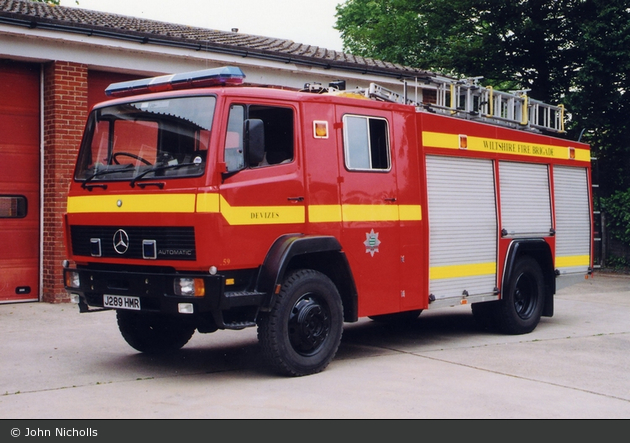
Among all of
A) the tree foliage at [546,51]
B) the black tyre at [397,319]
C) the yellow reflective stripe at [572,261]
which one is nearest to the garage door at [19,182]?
the black tyre at [397,319]

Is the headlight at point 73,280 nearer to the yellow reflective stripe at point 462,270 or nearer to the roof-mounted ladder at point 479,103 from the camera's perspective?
the roof-mounted ladder at point 479,103

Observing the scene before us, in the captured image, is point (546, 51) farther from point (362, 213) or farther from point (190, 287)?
point (190, 287)

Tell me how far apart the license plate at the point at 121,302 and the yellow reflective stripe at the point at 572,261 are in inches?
238

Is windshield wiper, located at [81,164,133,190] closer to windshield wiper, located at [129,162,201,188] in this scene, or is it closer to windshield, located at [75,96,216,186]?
windshield, located at [75,96,216,186]

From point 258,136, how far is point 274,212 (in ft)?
2.33

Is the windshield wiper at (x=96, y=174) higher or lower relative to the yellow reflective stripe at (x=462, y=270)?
higher

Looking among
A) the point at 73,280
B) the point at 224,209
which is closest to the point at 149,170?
the point at 224,209

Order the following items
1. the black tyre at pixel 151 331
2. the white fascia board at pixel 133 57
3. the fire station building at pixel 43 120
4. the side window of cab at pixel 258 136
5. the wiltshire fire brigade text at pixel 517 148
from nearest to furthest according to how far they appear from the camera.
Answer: the side window of cab at pixel 258 136
the black tyre at pixel 151 331
the wiltshire fire brigade text at pixel 517 148
the white fascia board at pixel 133 57
the fire station building at pixel 43 120

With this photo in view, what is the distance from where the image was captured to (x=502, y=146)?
408 inches

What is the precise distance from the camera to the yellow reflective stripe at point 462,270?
925 centimetres

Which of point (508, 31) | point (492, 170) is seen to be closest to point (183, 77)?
point (492, 170)

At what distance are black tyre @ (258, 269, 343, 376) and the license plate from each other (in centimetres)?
109

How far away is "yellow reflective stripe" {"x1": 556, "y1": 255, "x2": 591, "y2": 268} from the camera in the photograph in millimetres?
11220

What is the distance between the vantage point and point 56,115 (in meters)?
12.3
